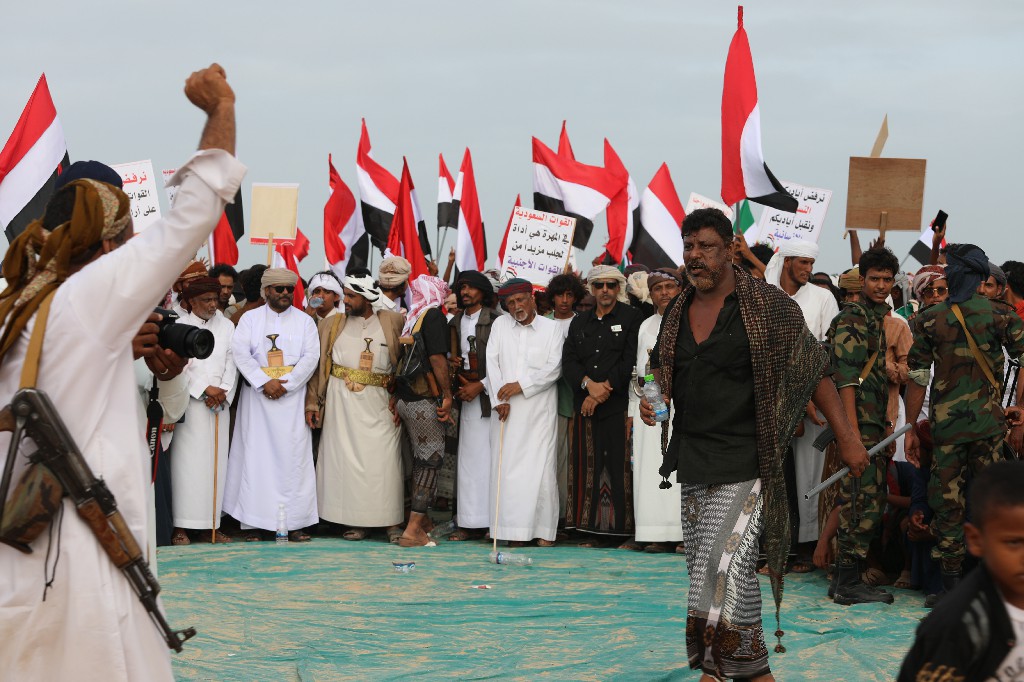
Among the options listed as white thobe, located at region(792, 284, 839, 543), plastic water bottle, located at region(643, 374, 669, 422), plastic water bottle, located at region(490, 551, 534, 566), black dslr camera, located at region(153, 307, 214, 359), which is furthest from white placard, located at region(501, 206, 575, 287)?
black dslr camera, located at region(153, 307, 214, 359)

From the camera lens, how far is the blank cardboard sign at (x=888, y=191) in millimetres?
→ 10883

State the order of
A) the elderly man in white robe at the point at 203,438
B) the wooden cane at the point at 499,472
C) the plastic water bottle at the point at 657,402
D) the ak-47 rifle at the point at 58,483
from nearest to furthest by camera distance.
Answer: the ak-47 rifle at the point at 58,483 → the plastic water bottle at the point at 657,402 → the wooden cane at the point at 499,472 → the elderly man in white robe at the point at 203,438

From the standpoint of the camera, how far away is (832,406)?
5.59m

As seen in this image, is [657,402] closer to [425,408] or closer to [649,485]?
[649,485]

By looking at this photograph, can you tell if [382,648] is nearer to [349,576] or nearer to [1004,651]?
[349,576]

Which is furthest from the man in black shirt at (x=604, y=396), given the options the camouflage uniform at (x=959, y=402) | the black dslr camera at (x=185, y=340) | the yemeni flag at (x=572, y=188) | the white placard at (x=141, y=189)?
the black dslr camera at (x=185, y=340)

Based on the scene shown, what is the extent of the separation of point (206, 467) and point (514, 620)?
4420 mm

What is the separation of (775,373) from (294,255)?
1362 centimetres

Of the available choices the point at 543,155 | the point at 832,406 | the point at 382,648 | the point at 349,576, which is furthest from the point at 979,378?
the point at 543,155

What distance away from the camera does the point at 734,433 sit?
18.0 feet

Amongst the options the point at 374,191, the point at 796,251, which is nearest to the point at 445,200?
the point at 374,191

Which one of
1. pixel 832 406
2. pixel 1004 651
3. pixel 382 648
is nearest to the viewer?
pixel 1004 651

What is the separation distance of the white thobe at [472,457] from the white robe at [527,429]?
26 cm

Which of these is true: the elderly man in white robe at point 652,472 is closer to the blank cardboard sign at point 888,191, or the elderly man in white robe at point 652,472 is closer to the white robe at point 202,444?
the blank cardboard sign at point 888,191
